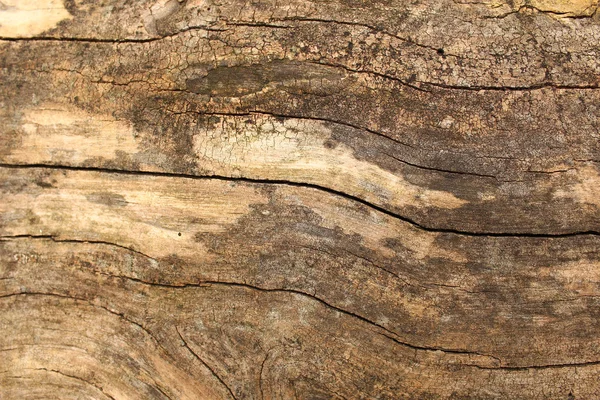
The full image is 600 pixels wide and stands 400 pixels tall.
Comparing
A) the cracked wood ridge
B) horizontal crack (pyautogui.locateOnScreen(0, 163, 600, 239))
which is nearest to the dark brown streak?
the cracked wood ridge

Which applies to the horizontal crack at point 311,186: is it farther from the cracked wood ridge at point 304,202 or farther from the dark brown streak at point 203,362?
the dark brown streak at point 203,362

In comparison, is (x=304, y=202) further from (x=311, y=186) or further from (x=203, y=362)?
(x=203, y=362)

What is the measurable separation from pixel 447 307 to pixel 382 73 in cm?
101

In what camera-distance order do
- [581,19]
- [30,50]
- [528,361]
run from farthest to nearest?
1. [30,50]
2. [581,19]
3. [528,361]

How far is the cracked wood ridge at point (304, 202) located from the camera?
1946 mm

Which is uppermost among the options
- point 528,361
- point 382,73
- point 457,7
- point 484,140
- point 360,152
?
point 457,7

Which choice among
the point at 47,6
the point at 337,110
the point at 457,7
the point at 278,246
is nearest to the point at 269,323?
the point at 278,246

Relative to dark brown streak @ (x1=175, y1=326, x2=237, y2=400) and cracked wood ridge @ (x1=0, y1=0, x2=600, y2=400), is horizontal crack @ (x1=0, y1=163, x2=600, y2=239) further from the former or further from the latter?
dark brown streak @ (x1=175, y1=326, x2=237, y2=400)

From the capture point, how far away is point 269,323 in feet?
6.63

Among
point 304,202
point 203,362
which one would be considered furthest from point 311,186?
point 203,362

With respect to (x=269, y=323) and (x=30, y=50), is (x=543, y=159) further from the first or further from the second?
(x=30, y=50)

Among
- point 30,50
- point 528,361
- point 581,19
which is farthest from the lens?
point 30,50

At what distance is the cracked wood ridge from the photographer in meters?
1.95

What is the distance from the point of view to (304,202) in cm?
203
